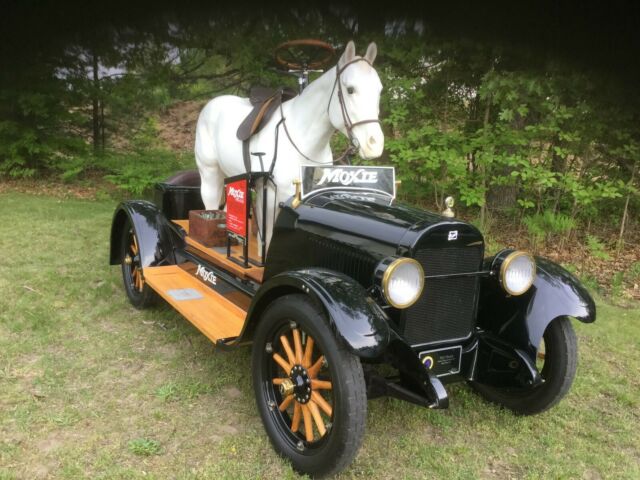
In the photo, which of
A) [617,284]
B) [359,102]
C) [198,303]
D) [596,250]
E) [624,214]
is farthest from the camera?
[624,214]

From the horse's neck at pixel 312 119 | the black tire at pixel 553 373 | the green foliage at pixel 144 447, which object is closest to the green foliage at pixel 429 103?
the horse's neck at pixel 312 119

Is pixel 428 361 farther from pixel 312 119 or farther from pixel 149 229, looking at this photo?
pixel 149 229

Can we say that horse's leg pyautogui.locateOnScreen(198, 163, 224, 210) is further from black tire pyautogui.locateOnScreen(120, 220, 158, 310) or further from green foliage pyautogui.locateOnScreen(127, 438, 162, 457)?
green foliage pyautogui.locateOnScreen(127, 438, 162, 457)

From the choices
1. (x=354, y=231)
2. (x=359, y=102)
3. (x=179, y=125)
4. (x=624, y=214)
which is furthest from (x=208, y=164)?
(x=179, y=125)

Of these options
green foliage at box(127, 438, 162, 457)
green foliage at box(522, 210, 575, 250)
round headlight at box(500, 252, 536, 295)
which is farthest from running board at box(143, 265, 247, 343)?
green foliage at box(522, 210, 575, 250)

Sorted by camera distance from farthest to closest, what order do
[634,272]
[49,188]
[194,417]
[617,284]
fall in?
1. [49,188]
2. [634,272]
3. [617,284]
4. [194,417]

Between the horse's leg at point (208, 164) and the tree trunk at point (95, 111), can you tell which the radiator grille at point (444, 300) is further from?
the tree trunk at point (95, 111)

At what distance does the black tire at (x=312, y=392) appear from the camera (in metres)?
2.06

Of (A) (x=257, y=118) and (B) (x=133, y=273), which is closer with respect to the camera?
(A) (x=257, y=118)

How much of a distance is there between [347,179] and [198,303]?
4.10ft

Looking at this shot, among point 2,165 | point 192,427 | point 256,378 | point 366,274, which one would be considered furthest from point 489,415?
point 2,165

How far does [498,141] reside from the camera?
6137 mm

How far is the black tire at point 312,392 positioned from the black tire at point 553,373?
116cm

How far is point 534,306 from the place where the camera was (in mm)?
2637
